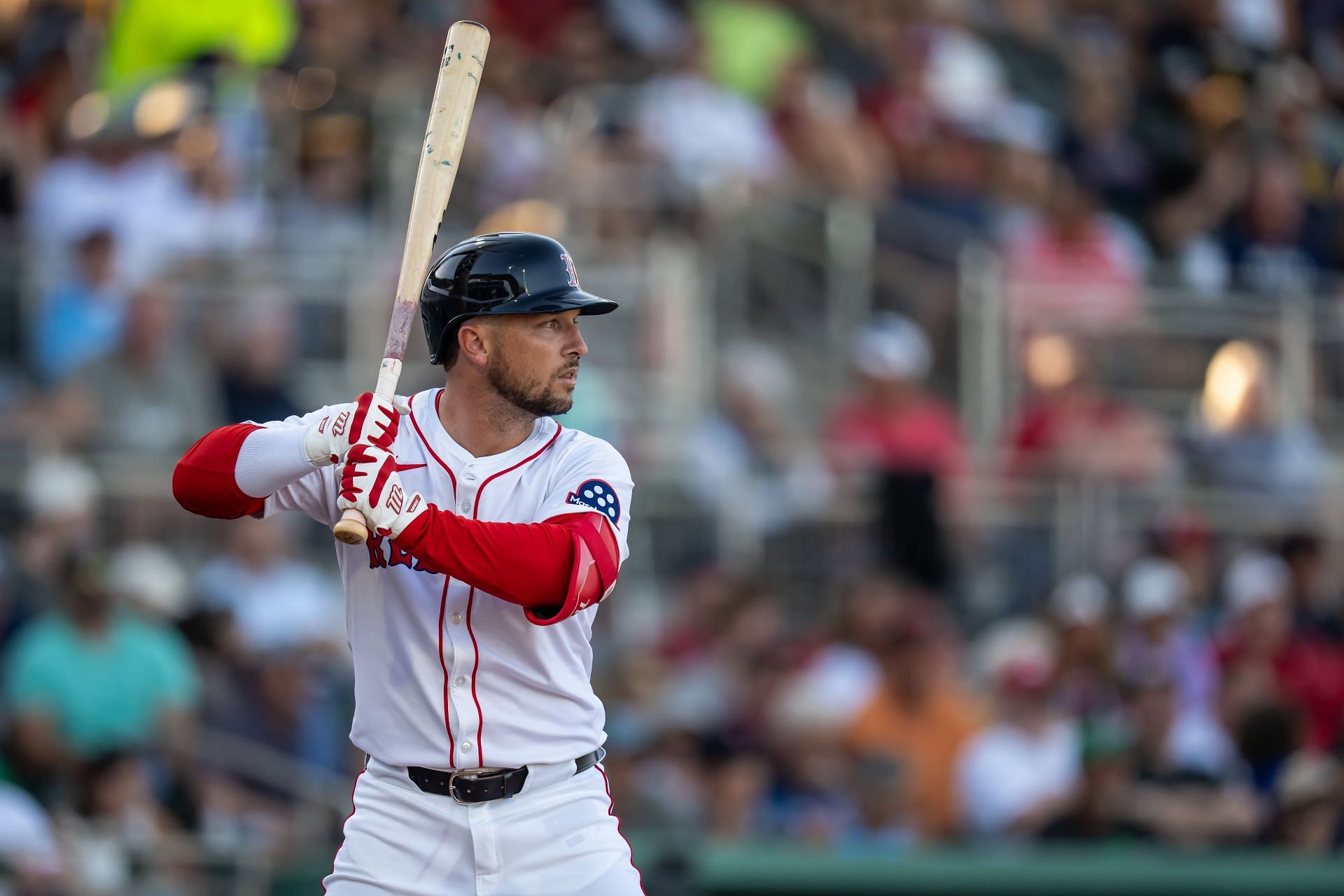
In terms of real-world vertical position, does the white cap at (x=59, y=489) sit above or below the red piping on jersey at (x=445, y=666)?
above

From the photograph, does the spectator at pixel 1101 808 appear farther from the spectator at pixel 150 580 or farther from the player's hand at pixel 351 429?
the player's hand at pixel 351 429

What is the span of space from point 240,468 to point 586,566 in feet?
2.55

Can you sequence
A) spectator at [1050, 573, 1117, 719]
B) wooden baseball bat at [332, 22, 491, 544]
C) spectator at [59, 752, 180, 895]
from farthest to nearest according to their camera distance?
1. spectator at [1050, 573, 1117, 719]
2. spectator at [59, 752, 180, 895]
3. wooden baseball bat at [332, 22, 491, 544]

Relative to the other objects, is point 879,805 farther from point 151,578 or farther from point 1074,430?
point 151,578

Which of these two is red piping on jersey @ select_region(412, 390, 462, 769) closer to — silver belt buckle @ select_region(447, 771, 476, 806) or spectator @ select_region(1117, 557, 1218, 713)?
silver belt buckle @ select_region(447, 771, 476, 806)

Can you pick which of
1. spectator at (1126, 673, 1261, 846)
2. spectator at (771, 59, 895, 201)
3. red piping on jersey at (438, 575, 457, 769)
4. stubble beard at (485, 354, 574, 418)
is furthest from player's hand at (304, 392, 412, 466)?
spectator at (771, 59, 895, 201)

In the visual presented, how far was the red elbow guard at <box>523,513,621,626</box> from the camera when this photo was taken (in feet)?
13.8

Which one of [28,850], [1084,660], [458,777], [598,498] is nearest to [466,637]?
[458,777]

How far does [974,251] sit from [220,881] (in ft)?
16.7

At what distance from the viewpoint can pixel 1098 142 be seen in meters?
13.1

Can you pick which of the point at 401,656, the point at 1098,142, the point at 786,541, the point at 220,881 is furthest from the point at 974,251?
A: the point at 401,656

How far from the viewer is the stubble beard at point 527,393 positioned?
4492mm

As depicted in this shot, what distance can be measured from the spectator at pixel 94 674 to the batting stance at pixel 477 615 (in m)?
3.75

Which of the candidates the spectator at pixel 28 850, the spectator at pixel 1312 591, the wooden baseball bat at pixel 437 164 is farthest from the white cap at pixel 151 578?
the spectator at pixel 1312 591
